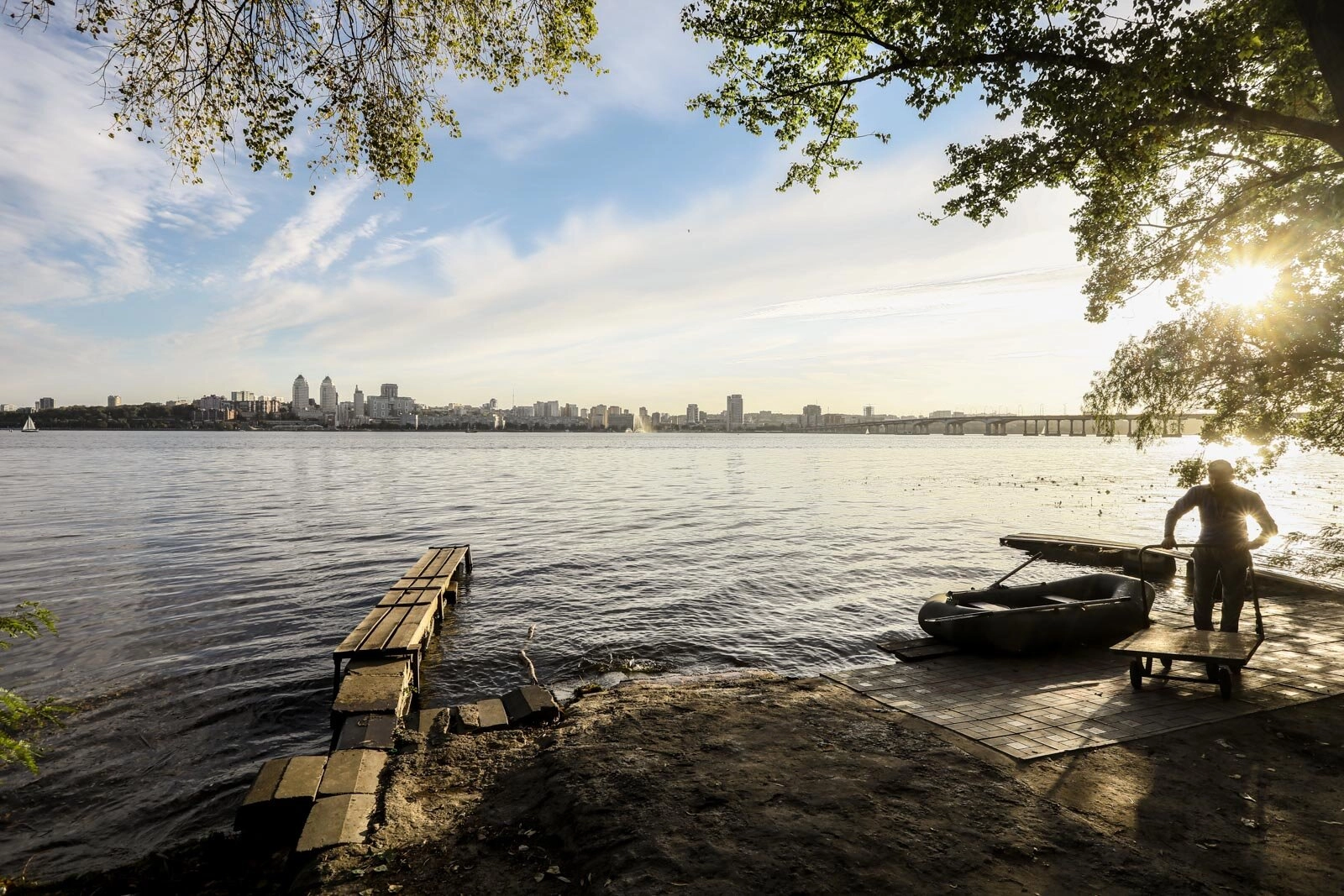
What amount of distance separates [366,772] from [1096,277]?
14376mm

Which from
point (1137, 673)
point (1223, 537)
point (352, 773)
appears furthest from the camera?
point (1223, 537)

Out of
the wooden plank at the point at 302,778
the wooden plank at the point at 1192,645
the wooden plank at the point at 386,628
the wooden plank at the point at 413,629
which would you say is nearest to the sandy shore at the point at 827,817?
the wooden plank at the point at 302,778

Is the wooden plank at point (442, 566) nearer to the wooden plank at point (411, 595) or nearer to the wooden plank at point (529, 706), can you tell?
the wooden plank at point (411, 595)

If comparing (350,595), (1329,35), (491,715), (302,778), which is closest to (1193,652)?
(1329,35)

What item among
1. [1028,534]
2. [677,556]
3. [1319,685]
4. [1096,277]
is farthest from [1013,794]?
[1028,534]

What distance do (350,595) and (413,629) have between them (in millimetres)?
6745

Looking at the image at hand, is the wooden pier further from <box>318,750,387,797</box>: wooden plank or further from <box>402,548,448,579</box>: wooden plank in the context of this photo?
<box>402,548,448,579</box>: wooden plank

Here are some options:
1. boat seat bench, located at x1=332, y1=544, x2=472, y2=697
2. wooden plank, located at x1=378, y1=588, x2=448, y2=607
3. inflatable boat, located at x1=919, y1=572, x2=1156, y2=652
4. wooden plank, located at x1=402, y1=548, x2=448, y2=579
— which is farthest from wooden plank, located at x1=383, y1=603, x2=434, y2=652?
inflatable boat, located at x1=919, y1=572, x2=1156, y2=652

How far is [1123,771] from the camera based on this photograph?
575cm

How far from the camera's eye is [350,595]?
16.0m

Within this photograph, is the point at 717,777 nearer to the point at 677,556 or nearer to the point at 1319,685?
the point at 1319,685

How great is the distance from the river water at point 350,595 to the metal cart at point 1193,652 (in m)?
4.45

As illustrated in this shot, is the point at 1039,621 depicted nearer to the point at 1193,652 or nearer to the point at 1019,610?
the point at 1019,610

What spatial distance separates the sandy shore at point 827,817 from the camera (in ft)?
14.5
